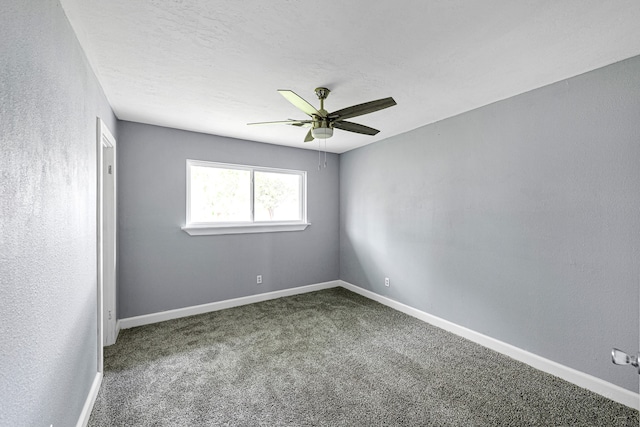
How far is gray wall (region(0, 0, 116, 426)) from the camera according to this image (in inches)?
35.2

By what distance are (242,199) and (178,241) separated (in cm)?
102

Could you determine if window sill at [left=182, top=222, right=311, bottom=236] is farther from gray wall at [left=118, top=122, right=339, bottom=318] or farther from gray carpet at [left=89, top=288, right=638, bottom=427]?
gray carpet at [left=89, top=288, right=638, bottom=427]

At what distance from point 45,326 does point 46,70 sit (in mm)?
1127

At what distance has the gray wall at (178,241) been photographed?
10.4 ft

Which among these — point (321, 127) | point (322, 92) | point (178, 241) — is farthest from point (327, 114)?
point (178, 241)

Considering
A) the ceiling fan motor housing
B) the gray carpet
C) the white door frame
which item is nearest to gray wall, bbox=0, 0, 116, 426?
the gray carpet

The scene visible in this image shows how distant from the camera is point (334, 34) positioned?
5.37ft

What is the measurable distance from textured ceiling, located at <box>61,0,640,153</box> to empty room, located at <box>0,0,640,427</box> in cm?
2

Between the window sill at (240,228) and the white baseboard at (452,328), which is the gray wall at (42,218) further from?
the window sill at (240,228)

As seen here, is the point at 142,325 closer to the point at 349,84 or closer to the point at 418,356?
the point at 418,356

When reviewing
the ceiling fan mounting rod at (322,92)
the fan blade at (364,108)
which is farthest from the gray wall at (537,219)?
the ceiling fan mounting rod at (322,92)

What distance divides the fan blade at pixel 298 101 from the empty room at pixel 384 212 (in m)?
0.03

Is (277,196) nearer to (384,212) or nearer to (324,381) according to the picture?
(384,212)

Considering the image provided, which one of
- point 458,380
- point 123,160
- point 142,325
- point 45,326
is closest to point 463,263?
point 458,380
